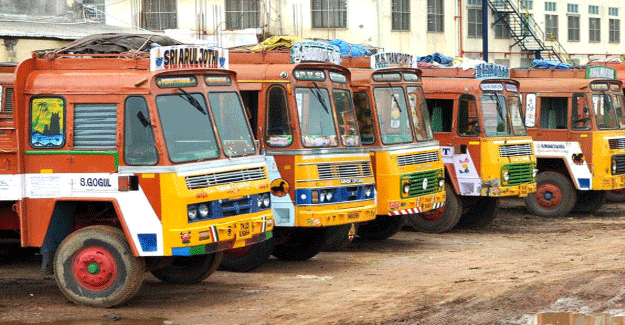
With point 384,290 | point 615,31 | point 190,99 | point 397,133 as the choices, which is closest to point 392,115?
point 397,133

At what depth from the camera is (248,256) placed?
14.3m

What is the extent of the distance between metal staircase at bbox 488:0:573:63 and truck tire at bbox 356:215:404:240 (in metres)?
22.7

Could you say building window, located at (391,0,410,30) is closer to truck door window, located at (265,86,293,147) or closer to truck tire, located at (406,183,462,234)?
truck tire, located at (406,183,462,234)

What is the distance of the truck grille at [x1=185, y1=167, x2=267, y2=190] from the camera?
37.4ft

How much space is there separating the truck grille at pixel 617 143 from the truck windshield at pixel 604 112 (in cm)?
26

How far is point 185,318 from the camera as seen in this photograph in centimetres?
1127

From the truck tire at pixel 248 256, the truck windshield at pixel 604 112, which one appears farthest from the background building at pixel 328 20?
the truck tire at pixel 248 256

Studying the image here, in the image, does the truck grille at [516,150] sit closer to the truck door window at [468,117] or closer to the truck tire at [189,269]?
the truck door window at [468,117]

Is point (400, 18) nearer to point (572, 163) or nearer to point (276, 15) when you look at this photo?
point (276, 15)

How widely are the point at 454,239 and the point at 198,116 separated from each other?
7494mm

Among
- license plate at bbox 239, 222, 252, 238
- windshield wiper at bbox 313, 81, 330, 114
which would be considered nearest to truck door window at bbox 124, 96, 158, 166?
license plate at bbox 239, 222, 252, 238

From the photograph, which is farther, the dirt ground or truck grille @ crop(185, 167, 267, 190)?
truck grille @ crop(185, 167, 267, 190)

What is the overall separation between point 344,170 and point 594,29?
104ft

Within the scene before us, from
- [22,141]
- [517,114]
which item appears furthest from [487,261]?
[22,141]
